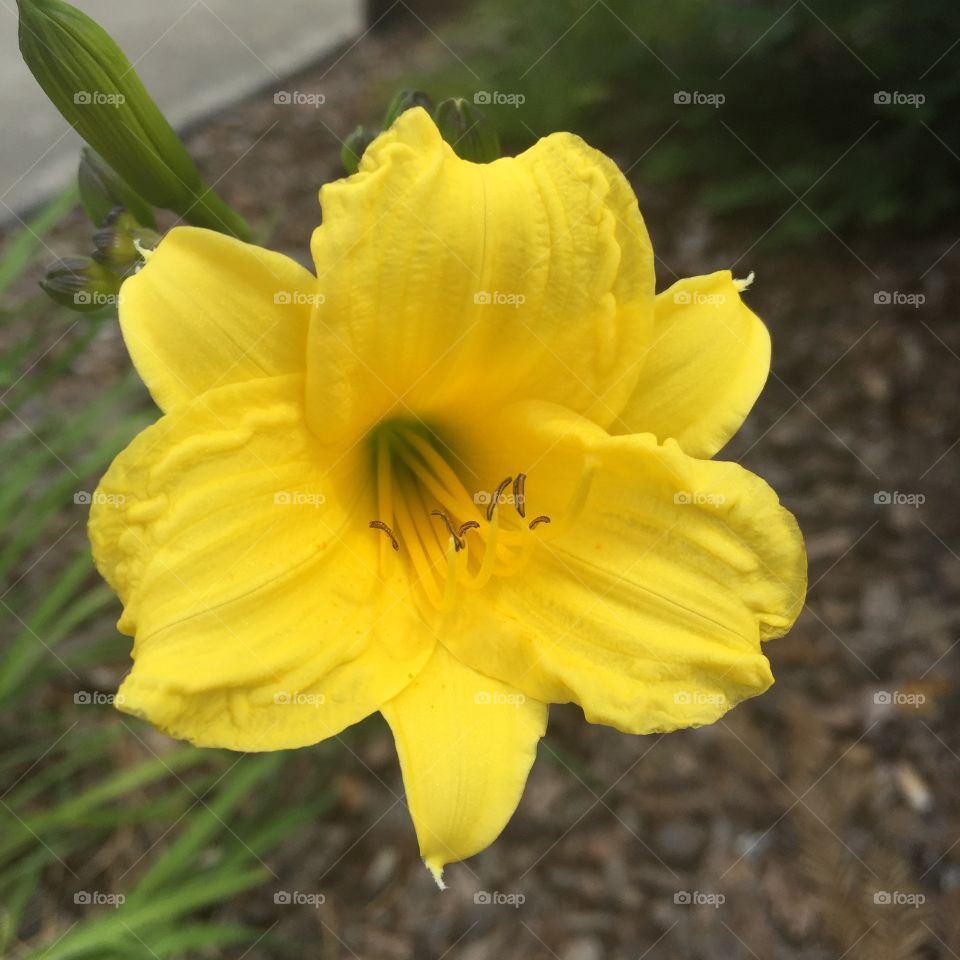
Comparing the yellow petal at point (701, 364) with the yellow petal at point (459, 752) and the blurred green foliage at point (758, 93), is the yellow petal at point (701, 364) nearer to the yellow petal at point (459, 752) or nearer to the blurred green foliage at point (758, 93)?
the yellow petal at point (459, 752)

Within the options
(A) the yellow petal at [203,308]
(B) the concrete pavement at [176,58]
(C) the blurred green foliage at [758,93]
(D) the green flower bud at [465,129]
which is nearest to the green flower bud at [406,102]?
(D) the green flower bud at [465,129]

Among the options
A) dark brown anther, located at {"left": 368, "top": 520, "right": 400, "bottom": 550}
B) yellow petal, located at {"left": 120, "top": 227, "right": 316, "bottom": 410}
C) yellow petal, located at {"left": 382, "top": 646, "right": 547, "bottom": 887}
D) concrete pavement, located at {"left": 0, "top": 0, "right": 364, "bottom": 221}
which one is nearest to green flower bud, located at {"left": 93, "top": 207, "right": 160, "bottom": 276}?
yellow petal, located at {"left": 120, "top": 227, "right": 316, "bottom": 410}

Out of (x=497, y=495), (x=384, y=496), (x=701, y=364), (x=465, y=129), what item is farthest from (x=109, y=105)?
(x=701, y=364)

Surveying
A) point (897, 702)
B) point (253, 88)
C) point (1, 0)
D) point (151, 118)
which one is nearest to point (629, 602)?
point (151, 118)

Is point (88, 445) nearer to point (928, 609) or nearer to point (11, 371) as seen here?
point (11, 371)

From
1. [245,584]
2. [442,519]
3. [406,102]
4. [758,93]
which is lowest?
[758,93]

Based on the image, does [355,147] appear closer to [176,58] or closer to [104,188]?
[104,188]

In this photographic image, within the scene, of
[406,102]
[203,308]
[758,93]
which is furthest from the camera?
[758,93]
